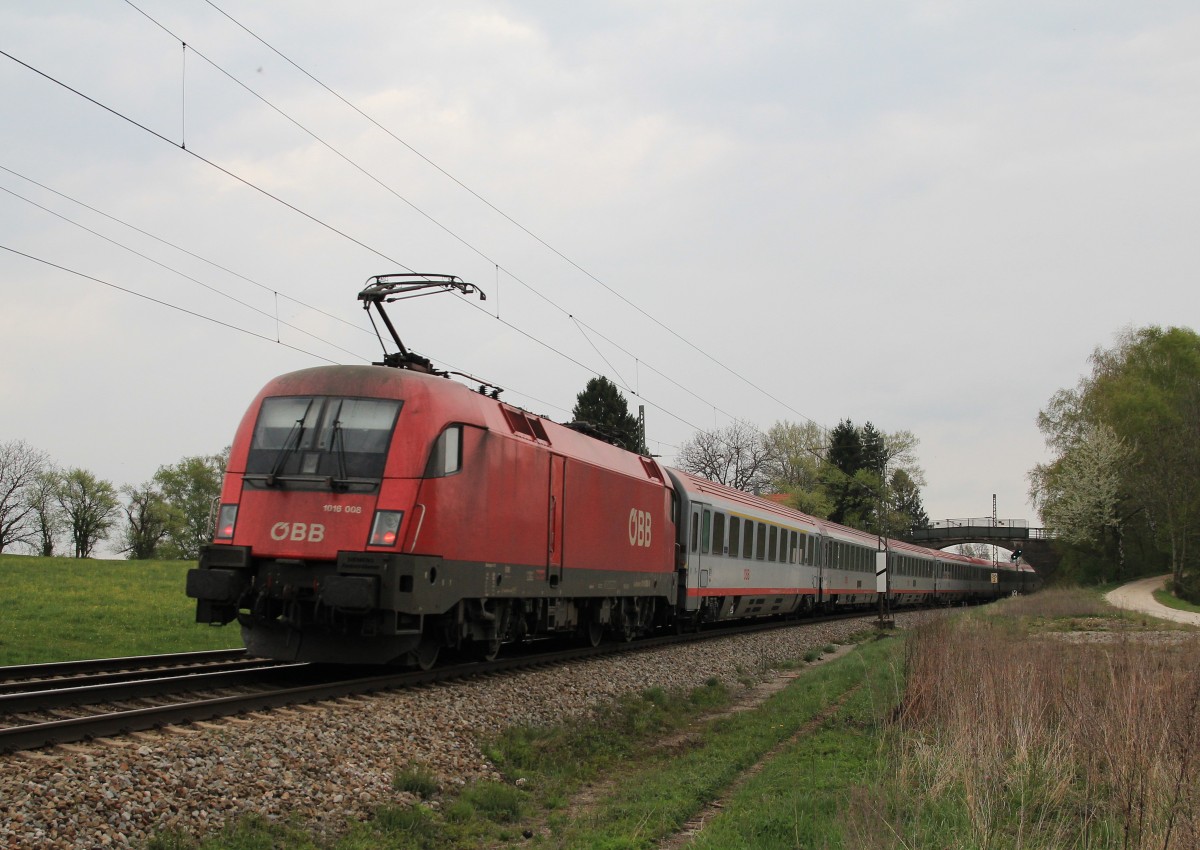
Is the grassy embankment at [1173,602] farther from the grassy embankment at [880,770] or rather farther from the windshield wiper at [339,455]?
the windshield wiper at [339,455]

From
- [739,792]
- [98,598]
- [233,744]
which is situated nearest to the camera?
[233,744]

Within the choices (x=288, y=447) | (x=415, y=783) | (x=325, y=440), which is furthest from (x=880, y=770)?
(x=288, y=447)

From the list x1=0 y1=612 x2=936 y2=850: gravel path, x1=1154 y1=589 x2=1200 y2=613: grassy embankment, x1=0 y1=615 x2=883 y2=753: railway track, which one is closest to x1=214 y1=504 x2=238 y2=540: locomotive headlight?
x1=0 y1=615 x2=883 y2=753: railway track

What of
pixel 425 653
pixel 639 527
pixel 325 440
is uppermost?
pixel 325 440

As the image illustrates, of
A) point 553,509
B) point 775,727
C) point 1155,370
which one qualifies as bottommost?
point 775,727

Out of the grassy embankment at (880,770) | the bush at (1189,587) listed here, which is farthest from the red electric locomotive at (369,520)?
the bush at (1189,587)

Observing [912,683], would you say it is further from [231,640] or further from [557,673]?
[231,640]

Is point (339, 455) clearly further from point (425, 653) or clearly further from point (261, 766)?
point (261, 766)

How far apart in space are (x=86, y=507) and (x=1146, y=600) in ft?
222

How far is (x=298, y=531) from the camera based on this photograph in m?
11.1

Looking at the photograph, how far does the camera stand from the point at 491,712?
11086 mm

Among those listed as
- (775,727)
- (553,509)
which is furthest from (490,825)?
(553,509)

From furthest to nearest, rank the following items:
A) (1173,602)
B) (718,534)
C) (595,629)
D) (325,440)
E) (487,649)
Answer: (1173,602) → (718,534) → (595,629) → (487,649) → (325,440)

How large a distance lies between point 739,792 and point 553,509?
6.67 meters
